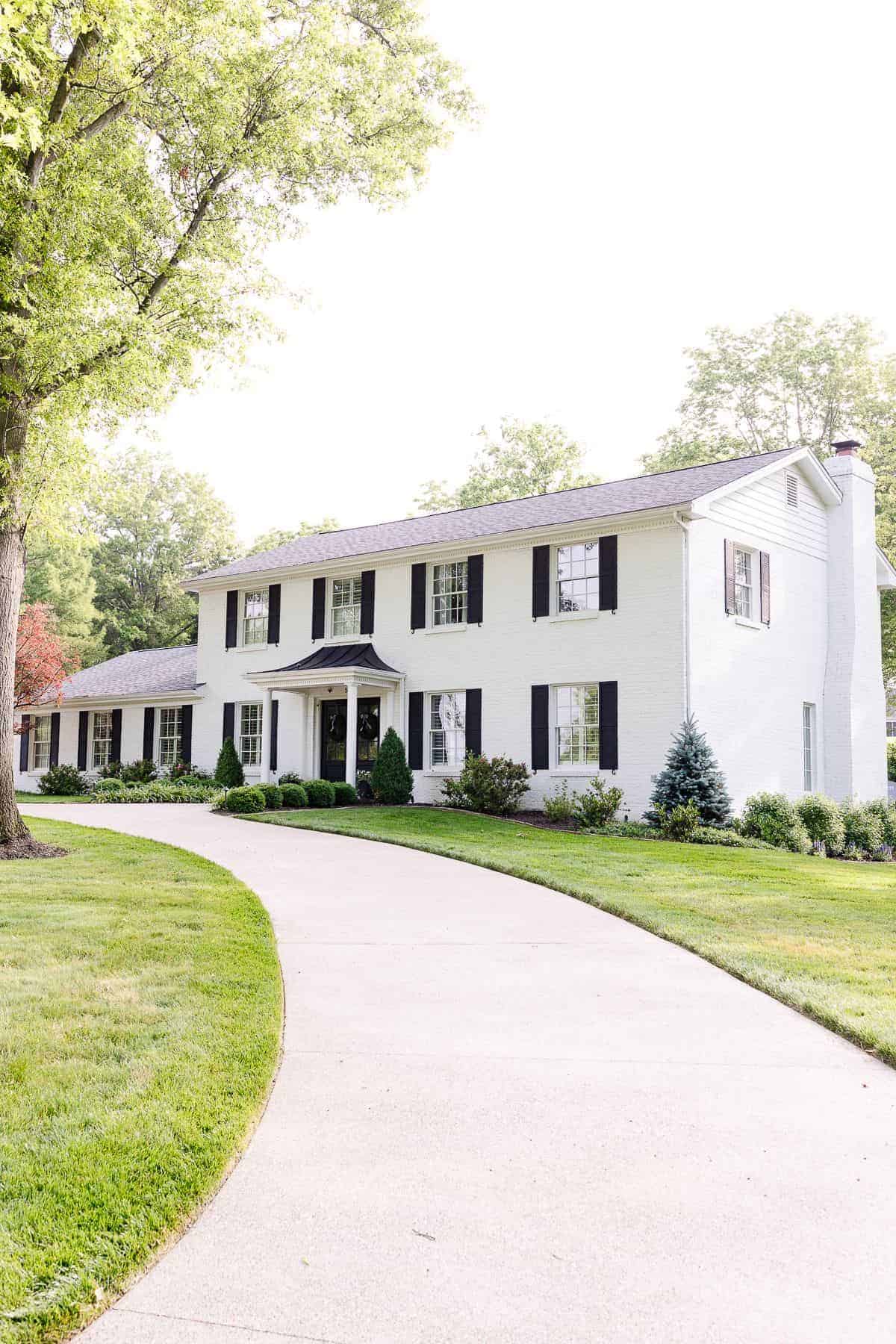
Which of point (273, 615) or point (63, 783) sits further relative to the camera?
point (63, 783)

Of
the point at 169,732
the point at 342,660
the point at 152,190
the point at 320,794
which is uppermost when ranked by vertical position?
the point at 152,190

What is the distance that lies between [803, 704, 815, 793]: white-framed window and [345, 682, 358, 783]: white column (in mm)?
8865

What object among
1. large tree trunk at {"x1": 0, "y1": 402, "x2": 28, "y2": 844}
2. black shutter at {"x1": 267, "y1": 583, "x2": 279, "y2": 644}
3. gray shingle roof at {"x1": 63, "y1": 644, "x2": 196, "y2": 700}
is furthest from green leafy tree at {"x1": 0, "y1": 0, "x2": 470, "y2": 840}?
gray shingle roof at {"x1": 63, "y1": 644, "x2": 196, "y2": 700}

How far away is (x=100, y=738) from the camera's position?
2741 cm

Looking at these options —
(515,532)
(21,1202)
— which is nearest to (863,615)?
(515,532)

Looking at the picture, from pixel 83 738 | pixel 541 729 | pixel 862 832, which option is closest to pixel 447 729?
pixel 541 729

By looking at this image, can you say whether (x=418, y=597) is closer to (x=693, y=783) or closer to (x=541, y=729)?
(x=541, y=729)

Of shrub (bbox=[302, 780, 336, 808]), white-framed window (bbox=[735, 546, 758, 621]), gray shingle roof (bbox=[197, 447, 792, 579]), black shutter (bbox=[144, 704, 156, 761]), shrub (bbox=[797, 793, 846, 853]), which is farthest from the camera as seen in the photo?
black shutter (bbox=[144, 704, 156, 761])

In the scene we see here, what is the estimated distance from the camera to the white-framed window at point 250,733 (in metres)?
23.4

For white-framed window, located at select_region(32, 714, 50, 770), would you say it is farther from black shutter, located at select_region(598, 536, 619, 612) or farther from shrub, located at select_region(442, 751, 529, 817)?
black shutter, located at select_region(598, 536, 619, 612)

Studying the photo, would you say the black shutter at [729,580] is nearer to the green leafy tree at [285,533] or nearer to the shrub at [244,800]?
the shrub at [244,800]

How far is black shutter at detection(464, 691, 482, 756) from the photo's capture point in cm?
1923

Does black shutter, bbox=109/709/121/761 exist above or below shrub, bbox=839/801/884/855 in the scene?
above

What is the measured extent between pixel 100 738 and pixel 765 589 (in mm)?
18003
